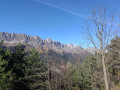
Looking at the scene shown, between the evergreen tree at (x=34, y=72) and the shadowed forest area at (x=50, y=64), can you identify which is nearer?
the shadowed forest area at (x=50, y=64)

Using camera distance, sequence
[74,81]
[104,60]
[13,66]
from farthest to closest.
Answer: [74,81], [13,66], [104,60]

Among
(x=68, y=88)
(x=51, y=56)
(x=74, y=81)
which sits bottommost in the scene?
(x=68, y=88)

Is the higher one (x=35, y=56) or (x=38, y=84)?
(x=35, y=56)

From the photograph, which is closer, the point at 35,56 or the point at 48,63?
the point at 48,63

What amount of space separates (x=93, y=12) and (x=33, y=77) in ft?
37.2

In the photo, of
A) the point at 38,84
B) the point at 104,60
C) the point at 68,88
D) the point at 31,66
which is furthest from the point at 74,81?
the point at 104,60

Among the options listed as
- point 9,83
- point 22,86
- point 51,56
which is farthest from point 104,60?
point 22,86

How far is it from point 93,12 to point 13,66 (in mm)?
11599

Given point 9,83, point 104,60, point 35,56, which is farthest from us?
point 35,56

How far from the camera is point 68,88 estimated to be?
2036 centimetres

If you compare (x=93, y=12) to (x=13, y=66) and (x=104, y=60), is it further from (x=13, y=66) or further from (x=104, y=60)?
(x=13, y=66)

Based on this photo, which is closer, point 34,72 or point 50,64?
point 50,64

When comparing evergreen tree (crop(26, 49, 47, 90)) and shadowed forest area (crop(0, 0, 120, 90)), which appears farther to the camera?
evergreen tree (crop(26, 49, 47, 90))

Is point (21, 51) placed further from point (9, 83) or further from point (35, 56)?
point (9, 83)
